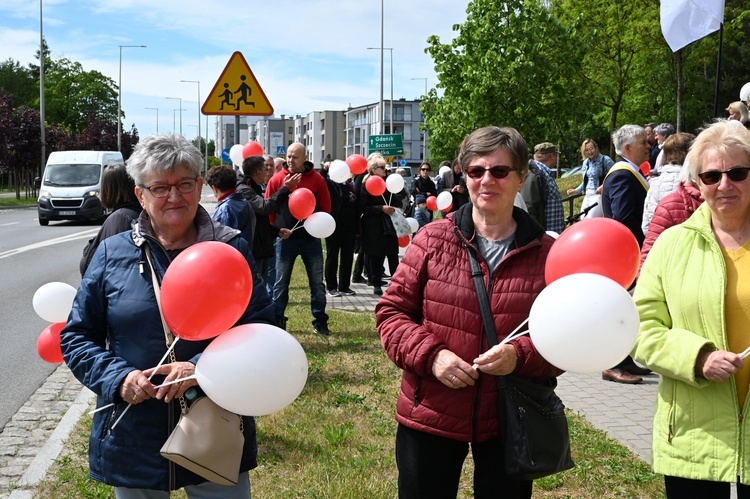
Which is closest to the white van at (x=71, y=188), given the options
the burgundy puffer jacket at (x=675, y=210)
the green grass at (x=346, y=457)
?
the green grass at (x=346, y=457)

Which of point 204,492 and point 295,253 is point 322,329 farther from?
point 204,492

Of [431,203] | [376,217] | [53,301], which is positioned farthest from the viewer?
[431,203]

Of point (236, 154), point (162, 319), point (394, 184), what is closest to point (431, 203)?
point (394, 184)

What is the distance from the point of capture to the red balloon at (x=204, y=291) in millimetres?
2668

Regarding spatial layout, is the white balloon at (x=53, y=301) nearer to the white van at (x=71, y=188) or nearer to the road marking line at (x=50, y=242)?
the road marking line at (x=50, y=242)

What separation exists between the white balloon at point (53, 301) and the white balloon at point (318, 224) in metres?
4.66

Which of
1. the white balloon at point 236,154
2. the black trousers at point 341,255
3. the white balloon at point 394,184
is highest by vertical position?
the white balloon at point 236,154

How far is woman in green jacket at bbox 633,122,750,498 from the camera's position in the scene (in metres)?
2.80

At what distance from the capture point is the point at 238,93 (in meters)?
8.26

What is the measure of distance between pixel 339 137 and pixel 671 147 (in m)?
150

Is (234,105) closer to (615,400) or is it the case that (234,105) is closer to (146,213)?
(615,400)

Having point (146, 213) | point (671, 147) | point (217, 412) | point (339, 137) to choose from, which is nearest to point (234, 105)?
point (671, 147)

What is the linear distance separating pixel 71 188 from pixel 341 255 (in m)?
17.4

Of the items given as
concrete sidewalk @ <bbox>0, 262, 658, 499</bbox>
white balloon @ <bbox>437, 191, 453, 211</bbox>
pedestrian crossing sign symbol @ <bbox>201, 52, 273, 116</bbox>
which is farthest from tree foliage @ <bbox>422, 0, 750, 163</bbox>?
concrete sidewalk @ <bbox>0, 262, 658, 499</bbox>
